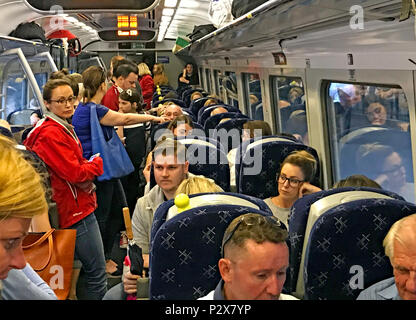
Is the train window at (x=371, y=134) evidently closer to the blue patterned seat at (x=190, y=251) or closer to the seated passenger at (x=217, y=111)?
the blue patterned seat at (x=190, y=251)

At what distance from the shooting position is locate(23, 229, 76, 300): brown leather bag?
2.87 metres

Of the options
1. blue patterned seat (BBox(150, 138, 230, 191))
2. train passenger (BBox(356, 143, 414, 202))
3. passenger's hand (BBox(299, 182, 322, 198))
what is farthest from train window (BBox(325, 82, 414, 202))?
blue patterned seat (BBox(150, 138, 230, 191))

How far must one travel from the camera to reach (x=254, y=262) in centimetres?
193

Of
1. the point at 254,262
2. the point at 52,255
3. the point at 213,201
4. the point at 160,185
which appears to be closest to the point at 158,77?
the point at 160,185

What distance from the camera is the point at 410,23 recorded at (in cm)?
283

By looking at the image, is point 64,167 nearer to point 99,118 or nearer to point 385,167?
point 99,118

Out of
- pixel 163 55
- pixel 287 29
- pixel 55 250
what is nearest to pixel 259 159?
pixel 287 29

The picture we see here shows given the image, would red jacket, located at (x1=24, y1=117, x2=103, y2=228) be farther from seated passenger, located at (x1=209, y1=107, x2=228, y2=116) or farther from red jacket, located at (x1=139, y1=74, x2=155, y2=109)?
red jacket, located at (x1=139, y1=74, x2=155, y2=109)

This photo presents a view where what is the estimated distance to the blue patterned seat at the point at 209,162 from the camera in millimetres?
3902

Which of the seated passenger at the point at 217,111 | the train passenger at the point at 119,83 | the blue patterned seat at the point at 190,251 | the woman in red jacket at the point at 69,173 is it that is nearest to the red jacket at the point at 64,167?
the woman in red jacket at the point at 69,173

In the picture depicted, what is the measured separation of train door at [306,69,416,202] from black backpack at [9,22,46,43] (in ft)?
19.1

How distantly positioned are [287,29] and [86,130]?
5.39 ft

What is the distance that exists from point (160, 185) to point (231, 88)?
311 inches
